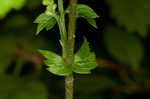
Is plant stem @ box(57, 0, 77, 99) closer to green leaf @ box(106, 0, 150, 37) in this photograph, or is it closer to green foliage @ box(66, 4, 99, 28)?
green foliage @ box(66, 4, 99, 28)

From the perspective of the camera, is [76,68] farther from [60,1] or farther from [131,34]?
[131,34]

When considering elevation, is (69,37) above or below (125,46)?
above

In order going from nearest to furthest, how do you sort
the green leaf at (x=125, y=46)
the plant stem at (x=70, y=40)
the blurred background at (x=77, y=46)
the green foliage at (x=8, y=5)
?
the plant stem at (x=70, y=40) < the green foliage at (x=8, y=5) < the blurred background at (x=77, y=46) < the green leaf at (x=125, y=46)

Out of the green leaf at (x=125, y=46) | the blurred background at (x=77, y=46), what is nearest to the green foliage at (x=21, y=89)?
the blurred background at (x=77, y=46)

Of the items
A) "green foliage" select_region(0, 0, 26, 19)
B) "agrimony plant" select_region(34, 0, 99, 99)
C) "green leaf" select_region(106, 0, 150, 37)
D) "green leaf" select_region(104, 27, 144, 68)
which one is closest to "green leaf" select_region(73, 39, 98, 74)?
"agrimony plant" select_region(34, 0, 99, 99)

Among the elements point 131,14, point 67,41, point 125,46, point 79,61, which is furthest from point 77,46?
point 67,41

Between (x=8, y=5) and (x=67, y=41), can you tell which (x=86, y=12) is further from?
(x=8, y=5)

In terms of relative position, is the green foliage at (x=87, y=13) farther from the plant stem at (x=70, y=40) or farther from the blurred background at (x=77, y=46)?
the blurred background at (x=77, y=46)
